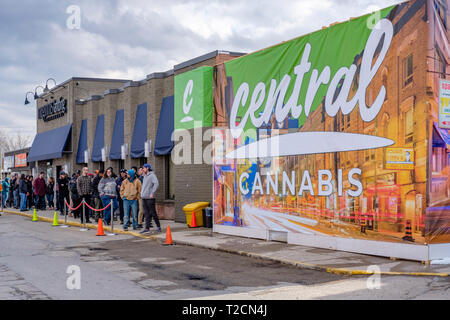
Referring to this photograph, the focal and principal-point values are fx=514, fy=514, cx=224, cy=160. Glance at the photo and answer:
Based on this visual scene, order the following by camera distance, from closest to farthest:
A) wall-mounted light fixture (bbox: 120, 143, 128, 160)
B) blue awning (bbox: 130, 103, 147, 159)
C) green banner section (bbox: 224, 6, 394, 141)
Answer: green banner section (bbox: 224, 6, 394, 141) < blue awning (bbox: 130, 103, 147, 159) < wall-mounted light fixture (bbox: 120, 143, 128, 160)

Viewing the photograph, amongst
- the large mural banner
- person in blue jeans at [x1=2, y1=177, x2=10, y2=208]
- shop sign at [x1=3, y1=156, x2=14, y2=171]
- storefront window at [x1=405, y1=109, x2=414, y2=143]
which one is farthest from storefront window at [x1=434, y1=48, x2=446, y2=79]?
shop sign at [x1=3, y1=156, x2=14, y2=171]

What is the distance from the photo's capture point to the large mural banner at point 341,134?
1003 cm

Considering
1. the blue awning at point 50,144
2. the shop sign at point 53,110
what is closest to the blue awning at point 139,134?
the blue awning at point 50,144

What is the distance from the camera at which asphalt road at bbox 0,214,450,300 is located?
755 cm

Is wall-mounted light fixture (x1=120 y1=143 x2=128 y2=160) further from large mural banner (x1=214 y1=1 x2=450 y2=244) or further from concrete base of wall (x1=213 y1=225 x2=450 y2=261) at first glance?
concrete base of wall (x1=213 y1=225 x2=450 y2=261)

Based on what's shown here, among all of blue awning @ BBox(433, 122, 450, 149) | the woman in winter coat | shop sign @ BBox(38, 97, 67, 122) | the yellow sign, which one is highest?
shop sign @ BBox(38, 97, 67, 122)

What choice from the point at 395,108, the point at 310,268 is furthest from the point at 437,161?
the point at 310,268

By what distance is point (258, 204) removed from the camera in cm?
1435

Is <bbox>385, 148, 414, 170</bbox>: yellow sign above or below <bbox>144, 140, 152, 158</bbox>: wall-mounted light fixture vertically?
below

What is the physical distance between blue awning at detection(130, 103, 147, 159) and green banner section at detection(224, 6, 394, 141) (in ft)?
26.1

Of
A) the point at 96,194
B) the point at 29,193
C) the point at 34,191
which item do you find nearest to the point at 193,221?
the point at 96,194

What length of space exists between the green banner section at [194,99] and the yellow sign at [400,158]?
7962mm

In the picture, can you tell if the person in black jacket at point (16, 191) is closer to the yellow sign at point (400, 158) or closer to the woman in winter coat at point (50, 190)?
the woman in winter coat at point (50, 190)
